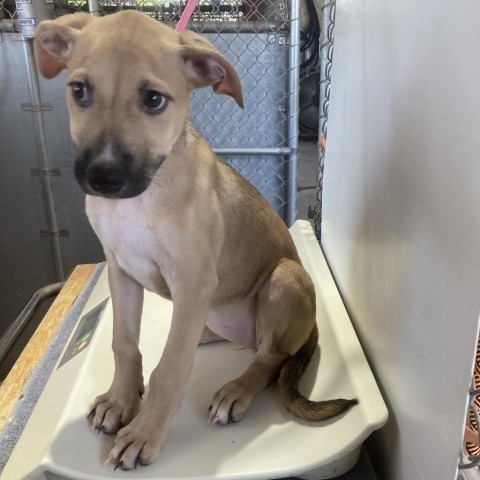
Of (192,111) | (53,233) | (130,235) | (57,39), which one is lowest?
(53,233)

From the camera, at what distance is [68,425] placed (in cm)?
114

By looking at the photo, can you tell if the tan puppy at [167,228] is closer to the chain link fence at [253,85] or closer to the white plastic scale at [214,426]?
the white plastic scale at [214,426]

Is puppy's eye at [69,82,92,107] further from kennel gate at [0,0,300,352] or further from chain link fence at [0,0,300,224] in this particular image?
chain link fence at [0,0,300,224]

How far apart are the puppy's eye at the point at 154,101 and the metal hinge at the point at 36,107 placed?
2.33m

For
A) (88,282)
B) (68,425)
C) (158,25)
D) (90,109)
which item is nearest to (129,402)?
(68,425)

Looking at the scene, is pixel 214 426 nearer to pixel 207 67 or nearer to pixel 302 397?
pixel 302 397

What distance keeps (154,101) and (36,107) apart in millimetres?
2336

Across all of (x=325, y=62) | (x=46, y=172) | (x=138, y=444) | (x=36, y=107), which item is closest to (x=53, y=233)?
(x=46, y=172)

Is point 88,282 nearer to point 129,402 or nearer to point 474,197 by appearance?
point 129,402

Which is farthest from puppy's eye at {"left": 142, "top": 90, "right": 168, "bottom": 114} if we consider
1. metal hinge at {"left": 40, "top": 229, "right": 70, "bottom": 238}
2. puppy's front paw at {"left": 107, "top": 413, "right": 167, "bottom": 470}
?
metal hinge at {"left": 40, "top": 229, "right": 70, "bottom": 238}

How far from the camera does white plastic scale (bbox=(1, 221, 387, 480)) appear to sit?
104 cm

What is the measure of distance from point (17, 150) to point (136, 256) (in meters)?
2.36

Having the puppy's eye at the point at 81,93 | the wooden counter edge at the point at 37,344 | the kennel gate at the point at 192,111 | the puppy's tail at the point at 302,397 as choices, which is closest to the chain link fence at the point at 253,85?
the kennel gate at the point at 192,111

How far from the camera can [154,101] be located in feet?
3.14
